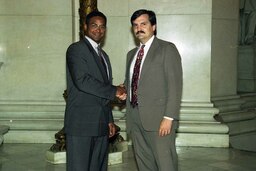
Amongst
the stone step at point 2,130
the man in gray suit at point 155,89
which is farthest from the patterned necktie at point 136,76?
the stone step at point 2,130

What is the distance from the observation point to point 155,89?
372cm

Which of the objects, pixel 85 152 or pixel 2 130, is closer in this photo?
pixel 85 152

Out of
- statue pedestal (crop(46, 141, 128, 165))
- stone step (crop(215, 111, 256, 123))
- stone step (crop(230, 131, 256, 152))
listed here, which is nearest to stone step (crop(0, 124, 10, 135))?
statue pedestal (crop(46, 141, 128, 165))

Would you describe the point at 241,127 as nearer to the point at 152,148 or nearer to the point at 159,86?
the point at 152,148

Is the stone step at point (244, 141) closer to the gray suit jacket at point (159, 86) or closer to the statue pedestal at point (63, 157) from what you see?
the statue pedestal at point (63, 157)

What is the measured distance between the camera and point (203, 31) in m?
6.96

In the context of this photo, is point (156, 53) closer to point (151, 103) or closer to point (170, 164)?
point (151, 103)

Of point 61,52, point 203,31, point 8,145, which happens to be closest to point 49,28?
point 61,52

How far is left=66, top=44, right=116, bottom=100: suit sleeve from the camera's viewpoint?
371cm

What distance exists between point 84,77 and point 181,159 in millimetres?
2730

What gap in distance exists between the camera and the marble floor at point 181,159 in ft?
18.1

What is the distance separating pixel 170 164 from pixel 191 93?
3.36 meters

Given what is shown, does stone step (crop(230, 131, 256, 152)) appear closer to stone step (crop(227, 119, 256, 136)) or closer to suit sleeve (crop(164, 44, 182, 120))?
stone step (crop(227, 119, 256, 136))

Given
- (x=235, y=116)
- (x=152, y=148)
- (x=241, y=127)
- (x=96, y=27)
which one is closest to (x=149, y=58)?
(x=96, y=27)
